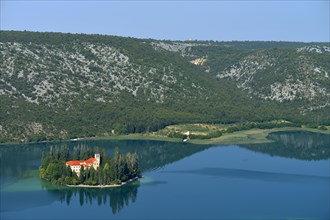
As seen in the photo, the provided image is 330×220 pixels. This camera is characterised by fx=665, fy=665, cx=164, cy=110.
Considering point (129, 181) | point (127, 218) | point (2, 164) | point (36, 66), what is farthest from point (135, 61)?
point (127, 218)

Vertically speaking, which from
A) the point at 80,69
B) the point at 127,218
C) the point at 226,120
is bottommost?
the point at 127,218

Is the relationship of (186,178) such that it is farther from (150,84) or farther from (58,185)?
(150,84)

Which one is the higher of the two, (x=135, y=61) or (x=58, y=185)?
(x=135, y=61)

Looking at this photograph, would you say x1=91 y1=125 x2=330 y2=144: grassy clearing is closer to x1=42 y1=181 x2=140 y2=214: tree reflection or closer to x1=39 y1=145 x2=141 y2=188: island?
x1=39 y1=145 x2=141 y2=188: island

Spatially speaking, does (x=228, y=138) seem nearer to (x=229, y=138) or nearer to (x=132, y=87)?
(x=229, y=138)

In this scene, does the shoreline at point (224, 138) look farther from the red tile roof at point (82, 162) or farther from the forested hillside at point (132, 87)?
the red tile roof at point (82, 162)

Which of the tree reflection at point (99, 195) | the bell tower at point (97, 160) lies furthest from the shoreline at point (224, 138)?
the tree reflection at point (99, 195)

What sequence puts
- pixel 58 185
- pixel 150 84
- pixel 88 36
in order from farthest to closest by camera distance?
pixel 88 36 → pixel 150 84 → pixel 58 185
